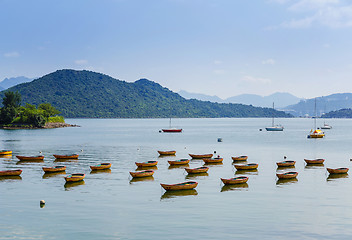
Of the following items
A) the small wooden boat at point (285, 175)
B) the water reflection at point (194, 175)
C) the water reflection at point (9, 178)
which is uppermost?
the small wooden boat at point (285, 175)

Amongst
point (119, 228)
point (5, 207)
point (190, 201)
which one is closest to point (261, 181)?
point (190, 201)

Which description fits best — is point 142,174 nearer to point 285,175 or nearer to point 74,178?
point 74,178

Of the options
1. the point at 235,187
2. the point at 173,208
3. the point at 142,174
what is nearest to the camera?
the point at 173,208

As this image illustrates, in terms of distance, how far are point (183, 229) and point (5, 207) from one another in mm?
21140

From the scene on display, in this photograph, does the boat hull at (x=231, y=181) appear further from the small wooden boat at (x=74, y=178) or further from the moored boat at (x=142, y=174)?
the small wooden boat at (x=74, y=178)

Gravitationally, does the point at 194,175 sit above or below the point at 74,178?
below

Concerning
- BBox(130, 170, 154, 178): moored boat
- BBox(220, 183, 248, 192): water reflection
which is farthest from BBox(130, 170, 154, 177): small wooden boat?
BBox(220, 183, 248, 192): water reflection

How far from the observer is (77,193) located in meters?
52.0

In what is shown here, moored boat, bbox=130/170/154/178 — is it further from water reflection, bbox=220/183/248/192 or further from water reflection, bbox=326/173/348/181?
water reflection, bbox=326/173/348/181

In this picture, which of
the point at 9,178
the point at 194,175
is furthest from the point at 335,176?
the point at 9,178

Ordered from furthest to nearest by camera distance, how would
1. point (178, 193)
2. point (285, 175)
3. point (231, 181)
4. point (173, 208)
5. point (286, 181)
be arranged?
point (285, 175), point (286, 181), point (231, 181), point (178, 193), point (173, 208)

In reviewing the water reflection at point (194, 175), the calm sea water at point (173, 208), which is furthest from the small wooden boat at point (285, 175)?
the water reflection at point (194, 175)

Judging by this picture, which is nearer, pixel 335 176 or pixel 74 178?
pixel 74 178

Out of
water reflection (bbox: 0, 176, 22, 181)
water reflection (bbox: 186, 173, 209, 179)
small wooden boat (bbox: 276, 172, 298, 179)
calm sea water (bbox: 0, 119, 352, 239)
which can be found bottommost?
calm sea water (bbox: 0, 119, 352, 239)
